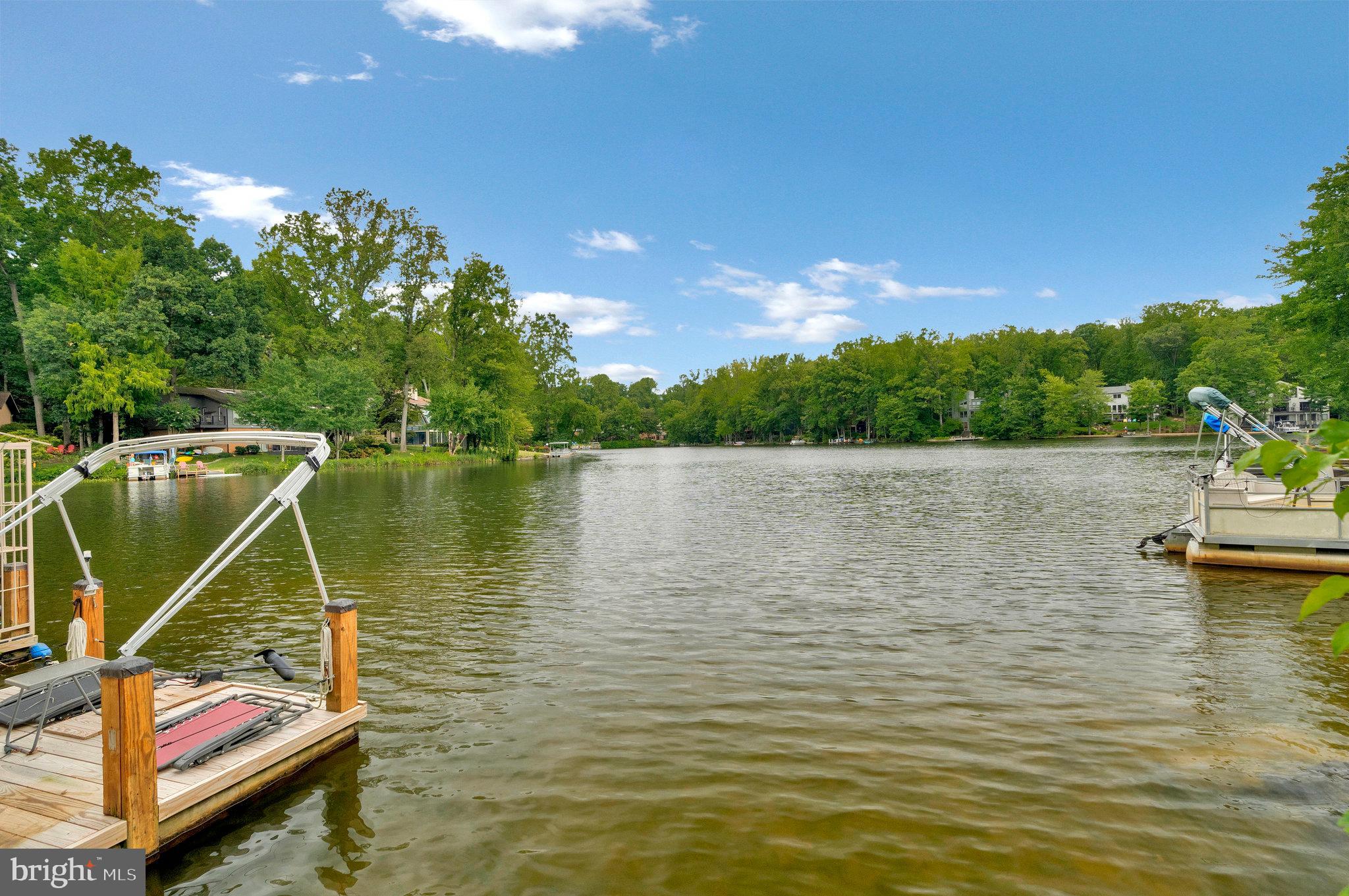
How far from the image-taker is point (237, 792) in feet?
20.7

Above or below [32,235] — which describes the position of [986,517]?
below

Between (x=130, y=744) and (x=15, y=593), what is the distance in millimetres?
7292

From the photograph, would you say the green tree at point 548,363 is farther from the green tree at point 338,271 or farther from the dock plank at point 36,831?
the dock plank at point 36,831

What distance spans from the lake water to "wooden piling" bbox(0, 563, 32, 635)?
171 centimetres

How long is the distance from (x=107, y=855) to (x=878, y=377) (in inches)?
5807

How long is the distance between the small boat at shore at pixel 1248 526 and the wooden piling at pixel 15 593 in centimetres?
2002

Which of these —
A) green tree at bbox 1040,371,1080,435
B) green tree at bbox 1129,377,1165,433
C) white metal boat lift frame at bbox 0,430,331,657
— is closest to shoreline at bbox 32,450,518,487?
white metal boat lift frame at bbox 0,430,331,657

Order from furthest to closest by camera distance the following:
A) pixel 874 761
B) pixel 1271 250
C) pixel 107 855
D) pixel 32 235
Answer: pixel 32 235
pixel 1271 250
pixel 874 761
pixel 107 855

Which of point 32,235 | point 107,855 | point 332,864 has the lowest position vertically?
point 332,864

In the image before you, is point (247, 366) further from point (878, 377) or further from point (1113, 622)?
point (878, 377)

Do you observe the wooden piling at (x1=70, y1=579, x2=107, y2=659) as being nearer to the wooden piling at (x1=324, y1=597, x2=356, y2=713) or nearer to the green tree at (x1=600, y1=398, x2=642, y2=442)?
the wooden piling at (x1=324, y1=597, x2=356, y2=713)

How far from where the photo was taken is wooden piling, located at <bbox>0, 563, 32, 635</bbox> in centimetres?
1004

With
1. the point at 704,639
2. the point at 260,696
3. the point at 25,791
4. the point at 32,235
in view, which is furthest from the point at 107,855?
the point at 32,235

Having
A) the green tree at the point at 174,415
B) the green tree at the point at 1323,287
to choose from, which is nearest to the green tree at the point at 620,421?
the green tree at the point at 174,415
